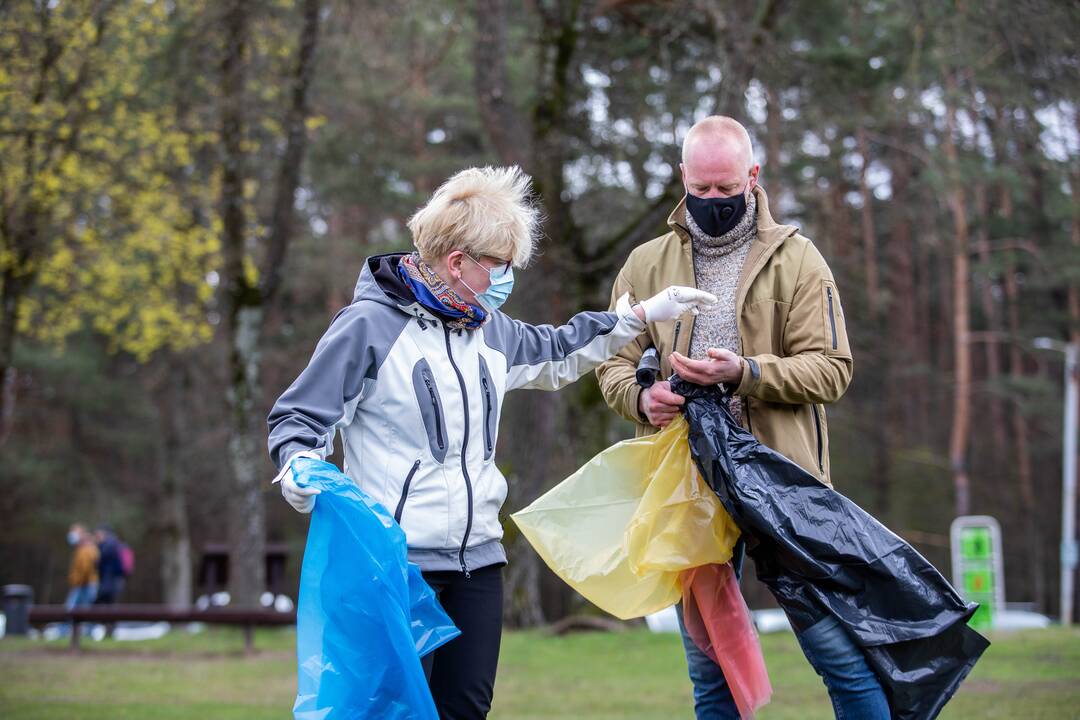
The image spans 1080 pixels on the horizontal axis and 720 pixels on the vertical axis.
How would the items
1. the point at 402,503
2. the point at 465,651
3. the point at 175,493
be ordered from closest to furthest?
the point at 402,503 < the point at 465,651 < the point at 175,493

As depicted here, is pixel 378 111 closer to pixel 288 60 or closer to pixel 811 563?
pixel 288 60

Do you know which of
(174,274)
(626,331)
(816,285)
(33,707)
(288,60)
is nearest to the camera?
(816,285)

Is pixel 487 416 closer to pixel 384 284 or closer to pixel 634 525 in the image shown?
pixel 384 284

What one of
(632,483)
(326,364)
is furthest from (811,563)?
A: (326,364)

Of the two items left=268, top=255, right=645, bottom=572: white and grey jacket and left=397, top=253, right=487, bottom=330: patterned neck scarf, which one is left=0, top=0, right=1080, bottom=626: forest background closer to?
left=397, top=253, right=487, bottom=330: patterned neck scarf

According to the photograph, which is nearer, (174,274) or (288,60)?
(288,60)

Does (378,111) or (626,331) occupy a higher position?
(378,111)

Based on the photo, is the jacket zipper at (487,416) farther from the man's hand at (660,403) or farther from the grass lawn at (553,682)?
the grass lawn at (553,682)

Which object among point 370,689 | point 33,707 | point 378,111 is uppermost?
point 378,111

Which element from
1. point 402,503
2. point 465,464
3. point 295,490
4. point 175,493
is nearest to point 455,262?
point 465,464

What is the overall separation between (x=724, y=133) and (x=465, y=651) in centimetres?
167

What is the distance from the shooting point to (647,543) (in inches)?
139

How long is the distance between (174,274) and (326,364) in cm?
1619

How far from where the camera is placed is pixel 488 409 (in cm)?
329
